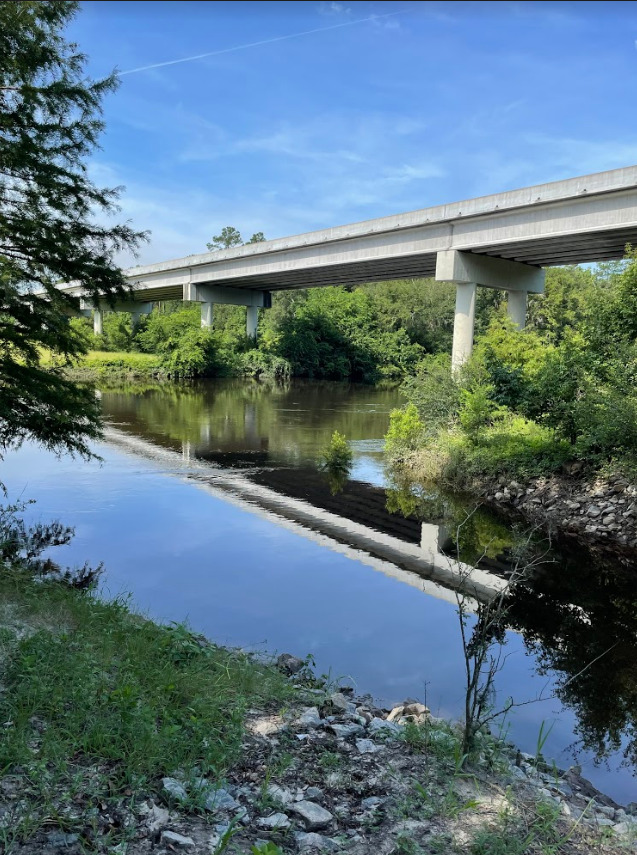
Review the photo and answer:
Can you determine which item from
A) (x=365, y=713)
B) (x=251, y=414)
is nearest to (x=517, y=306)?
(x=251, y=414)

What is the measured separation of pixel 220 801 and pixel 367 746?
55.6 inches

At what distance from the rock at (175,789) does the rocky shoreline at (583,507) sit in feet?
31.4

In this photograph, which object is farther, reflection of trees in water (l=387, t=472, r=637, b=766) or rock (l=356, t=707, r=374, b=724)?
reflection of trees in water (l=387, t=472, r=637, b=766)

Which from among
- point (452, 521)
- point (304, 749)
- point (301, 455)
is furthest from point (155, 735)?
point (301, 455)

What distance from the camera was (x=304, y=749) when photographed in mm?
4859

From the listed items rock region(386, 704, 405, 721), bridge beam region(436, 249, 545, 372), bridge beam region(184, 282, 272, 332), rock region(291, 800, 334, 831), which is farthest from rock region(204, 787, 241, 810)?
bridge beam region(184, 282, 272, 332)

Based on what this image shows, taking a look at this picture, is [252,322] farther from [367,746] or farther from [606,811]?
[606,811]

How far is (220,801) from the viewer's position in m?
4.00

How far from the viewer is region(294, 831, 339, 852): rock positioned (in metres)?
3.75

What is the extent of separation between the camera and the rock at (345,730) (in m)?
5.21

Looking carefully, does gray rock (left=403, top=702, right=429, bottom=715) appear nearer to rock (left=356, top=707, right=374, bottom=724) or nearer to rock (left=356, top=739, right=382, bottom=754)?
rock (left=356, top=707, right=374, bottom=724)

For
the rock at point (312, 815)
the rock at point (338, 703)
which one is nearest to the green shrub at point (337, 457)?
the rock at point (338, 703)

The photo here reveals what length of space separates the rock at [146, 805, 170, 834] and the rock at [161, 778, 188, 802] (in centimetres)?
12

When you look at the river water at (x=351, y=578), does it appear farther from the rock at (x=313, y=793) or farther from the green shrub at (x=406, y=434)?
the rock at (x=313, y=793)
